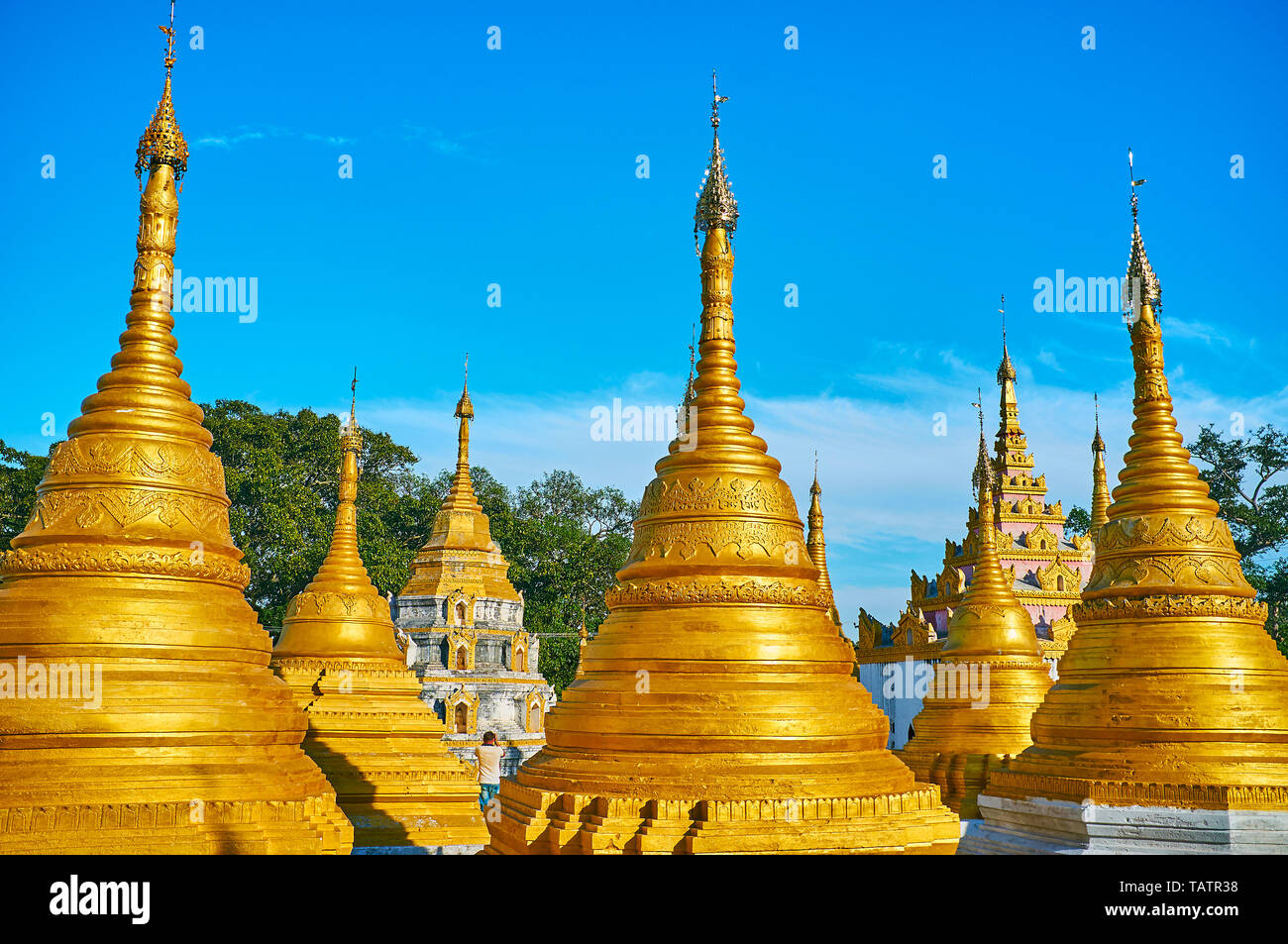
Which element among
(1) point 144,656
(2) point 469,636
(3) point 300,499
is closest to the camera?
(1) point 144,656

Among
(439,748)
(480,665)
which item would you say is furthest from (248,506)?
(439,748)

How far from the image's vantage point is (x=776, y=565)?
13.3 metres

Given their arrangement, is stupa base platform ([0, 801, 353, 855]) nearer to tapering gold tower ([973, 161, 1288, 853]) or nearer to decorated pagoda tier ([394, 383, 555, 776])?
tapering gold tower ([973, 161, 1288, 853])

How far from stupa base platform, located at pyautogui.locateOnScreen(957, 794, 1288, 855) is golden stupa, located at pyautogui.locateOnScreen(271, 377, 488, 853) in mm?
9913

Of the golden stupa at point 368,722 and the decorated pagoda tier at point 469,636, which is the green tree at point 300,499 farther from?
the golden stupa at point 368,722

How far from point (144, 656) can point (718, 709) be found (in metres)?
6.22

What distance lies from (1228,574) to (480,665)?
3291 centimetres

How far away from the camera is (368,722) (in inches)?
829

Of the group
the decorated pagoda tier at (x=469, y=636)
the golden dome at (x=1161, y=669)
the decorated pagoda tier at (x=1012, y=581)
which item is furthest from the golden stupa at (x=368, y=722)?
the decorated pagoda tier at (x=1012, y=581)

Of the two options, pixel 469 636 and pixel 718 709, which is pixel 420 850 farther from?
pixel 469 636

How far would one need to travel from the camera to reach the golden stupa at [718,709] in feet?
39.1

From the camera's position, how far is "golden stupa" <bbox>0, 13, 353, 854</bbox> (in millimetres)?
10828

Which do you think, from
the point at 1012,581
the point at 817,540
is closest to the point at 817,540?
the point at 817,540
